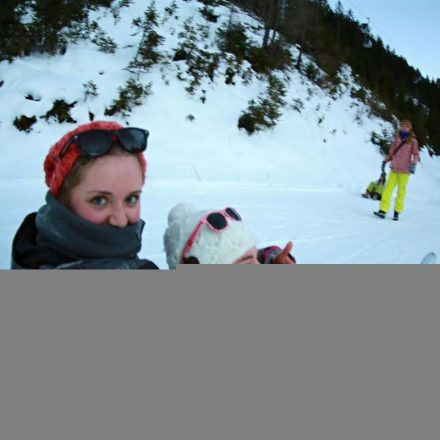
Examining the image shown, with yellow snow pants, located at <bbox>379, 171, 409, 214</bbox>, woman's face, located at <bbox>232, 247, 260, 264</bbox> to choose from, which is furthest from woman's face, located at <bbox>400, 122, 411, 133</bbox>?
woman's face, located at <bbox>232, 247, 260, 264</bbox>

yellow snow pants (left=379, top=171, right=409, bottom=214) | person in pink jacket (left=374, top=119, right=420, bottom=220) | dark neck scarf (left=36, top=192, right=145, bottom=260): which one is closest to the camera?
dark neck scarf (left=36, top=192, right=145, bottom=260)

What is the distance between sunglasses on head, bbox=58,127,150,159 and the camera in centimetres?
43

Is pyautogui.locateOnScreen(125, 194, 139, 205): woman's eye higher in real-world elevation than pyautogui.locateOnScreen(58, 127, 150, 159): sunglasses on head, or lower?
lower

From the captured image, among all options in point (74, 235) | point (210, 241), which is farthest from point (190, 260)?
point (74, 235)

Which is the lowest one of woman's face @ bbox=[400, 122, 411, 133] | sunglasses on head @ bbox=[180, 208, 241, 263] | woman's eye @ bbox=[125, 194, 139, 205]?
sunglasses on head @ bbox=[180, 208, 241, 263]

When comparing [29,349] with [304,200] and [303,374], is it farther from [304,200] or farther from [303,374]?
[304,200]

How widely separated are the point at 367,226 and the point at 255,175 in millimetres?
678

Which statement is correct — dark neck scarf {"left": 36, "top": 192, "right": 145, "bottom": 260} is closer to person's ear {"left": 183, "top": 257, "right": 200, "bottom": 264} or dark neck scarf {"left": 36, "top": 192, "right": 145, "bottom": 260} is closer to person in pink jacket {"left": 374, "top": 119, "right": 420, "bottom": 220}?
person's ear {"left": 183, "top": 257, "right": 200, "bottom": 264}

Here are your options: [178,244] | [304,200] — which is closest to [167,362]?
[178,244]

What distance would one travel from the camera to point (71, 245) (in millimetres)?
422

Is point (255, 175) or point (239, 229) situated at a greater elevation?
point (255, 175)

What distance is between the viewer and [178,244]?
479 mm

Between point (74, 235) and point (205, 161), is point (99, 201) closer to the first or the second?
point (74, 235)

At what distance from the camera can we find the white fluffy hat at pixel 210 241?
0.45 meters
